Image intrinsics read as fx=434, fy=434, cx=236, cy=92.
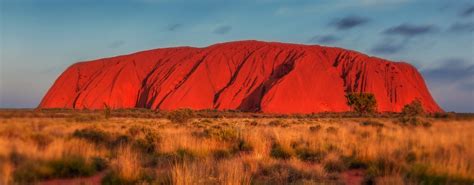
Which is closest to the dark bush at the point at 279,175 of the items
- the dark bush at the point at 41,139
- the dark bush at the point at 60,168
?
the dark bush at the point at 60,168

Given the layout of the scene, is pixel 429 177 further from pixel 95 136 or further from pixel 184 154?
pixel 95 136

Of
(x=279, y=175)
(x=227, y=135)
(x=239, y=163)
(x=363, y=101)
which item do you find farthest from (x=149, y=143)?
(x=363, y=101)

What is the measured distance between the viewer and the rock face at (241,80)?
227ft

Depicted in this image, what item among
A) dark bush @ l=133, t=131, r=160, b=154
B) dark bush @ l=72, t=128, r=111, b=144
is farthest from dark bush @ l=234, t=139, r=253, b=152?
dark bush @ l=72, t=128, r=111, b=144

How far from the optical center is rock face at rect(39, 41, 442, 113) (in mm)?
69188

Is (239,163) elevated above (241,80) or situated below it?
below

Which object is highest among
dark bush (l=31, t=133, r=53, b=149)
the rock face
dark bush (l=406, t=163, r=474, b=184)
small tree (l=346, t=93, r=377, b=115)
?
the rock face

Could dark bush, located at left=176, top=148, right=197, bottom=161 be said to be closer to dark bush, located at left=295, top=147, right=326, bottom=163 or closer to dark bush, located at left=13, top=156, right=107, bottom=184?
dark bush, located at left=13, top=156, right=107, bottom=184

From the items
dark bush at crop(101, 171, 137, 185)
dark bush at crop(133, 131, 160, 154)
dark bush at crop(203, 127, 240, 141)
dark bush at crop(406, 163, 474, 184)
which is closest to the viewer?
dark bush at crop(406, 163, 474, 184)

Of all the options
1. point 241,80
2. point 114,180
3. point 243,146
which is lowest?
point 114,180

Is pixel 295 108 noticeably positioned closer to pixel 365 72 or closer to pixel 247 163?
pixel 365 72

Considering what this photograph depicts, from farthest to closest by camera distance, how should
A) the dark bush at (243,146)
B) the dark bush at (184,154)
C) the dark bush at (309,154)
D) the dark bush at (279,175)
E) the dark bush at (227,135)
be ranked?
1. the dark bush at (227,135)
2. the dark bush at (243,146)
3. the dark bush at (309,154)
4. the dark bush at (184,154)
5. the dark bush at (279,175)

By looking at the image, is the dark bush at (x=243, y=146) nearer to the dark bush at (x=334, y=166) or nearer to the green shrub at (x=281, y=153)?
the green shrub at (x=281, y=153)

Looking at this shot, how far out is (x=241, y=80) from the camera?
240 ft
